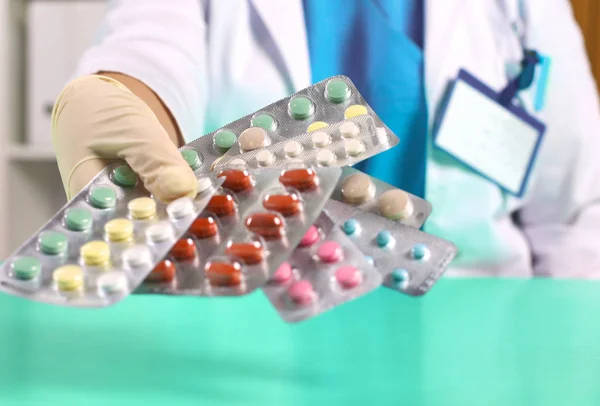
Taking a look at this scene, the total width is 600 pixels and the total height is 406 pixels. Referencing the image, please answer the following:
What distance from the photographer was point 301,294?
0.32 metres

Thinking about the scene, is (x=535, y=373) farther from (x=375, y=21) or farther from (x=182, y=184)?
(x=375, y=21)

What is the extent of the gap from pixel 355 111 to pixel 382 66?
0.31 meters

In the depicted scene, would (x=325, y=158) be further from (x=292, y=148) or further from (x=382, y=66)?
(x=382, y=66)

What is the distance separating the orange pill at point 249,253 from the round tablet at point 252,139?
92 millimetres

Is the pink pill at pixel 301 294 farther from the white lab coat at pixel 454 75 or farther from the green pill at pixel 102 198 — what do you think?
the white lab coat at pixel 454 75

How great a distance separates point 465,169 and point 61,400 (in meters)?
0.54

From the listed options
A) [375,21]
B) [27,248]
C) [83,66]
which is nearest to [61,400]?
[27,248]

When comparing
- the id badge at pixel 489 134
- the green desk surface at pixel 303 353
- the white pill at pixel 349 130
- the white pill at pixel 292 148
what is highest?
the white pill at pixel 349 130

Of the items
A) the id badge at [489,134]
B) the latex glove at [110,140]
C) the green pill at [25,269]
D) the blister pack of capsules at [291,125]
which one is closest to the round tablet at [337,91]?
the blister pack of capsules at [291,125]

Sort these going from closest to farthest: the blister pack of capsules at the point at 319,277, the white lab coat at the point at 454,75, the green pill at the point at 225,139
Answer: the blister pack of capsules at the point at 319,277 → the green pill at the point at 225,139 → the white lab coat at the point at 454,75

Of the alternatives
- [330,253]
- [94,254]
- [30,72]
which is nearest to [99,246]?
[94,254]

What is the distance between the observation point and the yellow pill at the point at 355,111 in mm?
433

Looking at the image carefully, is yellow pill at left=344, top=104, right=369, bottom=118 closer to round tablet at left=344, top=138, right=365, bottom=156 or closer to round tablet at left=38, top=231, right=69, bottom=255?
round tablet at left=344, top=138, right=365, bottom=156

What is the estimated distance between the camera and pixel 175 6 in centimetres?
73
